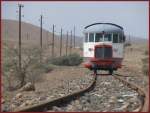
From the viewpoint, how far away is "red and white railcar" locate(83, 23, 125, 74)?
2831 cm

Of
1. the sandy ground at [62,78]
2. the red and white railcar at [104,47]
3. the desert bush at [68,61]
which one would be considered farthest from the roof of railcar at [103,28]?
the desert bush at [68,61]

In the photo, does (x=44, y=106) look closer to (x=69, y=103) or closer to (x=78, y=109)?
(x=78, y=109)

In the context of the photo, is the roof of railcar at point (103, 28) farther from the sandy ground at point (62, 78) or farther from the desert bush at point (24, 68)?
the desert bush at point (24, 68)

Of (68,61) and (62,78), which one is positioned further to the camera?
(68,61)

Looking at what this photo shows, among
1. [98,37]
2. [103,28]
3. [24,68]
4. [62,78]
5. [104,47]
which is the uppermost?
[103,28]

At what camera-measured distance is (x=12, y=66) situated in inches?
1300

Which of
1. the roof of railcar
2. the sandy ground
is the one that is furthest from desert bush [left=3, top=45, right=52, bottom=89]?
the roof of railcar

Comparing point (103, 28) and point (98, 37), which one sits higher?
point (103, 28)

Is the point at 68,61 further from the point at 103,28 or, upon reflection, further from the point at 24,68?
the point at 103,28

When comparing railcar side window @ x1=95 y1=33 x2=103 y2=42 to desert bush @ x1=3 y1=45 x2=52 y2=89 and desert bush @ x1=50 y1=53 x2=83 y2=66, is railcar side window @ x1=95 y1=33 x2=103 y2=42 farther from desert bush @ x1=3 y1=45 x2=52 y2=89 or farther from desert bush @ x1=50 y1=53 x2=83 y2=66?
desert bush @ x1=50 y1=53 x2=83 y2=66

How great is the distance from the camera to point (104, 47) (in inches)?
1106

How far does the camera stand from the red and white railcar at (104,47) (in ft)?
Answer: 92.9

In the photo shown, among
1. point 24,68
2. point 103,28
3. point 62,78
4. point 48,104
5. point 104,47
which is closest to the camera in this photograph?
point 48,104

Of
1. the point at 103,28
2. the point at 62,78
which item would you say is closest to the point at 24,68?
the point at 62,78
